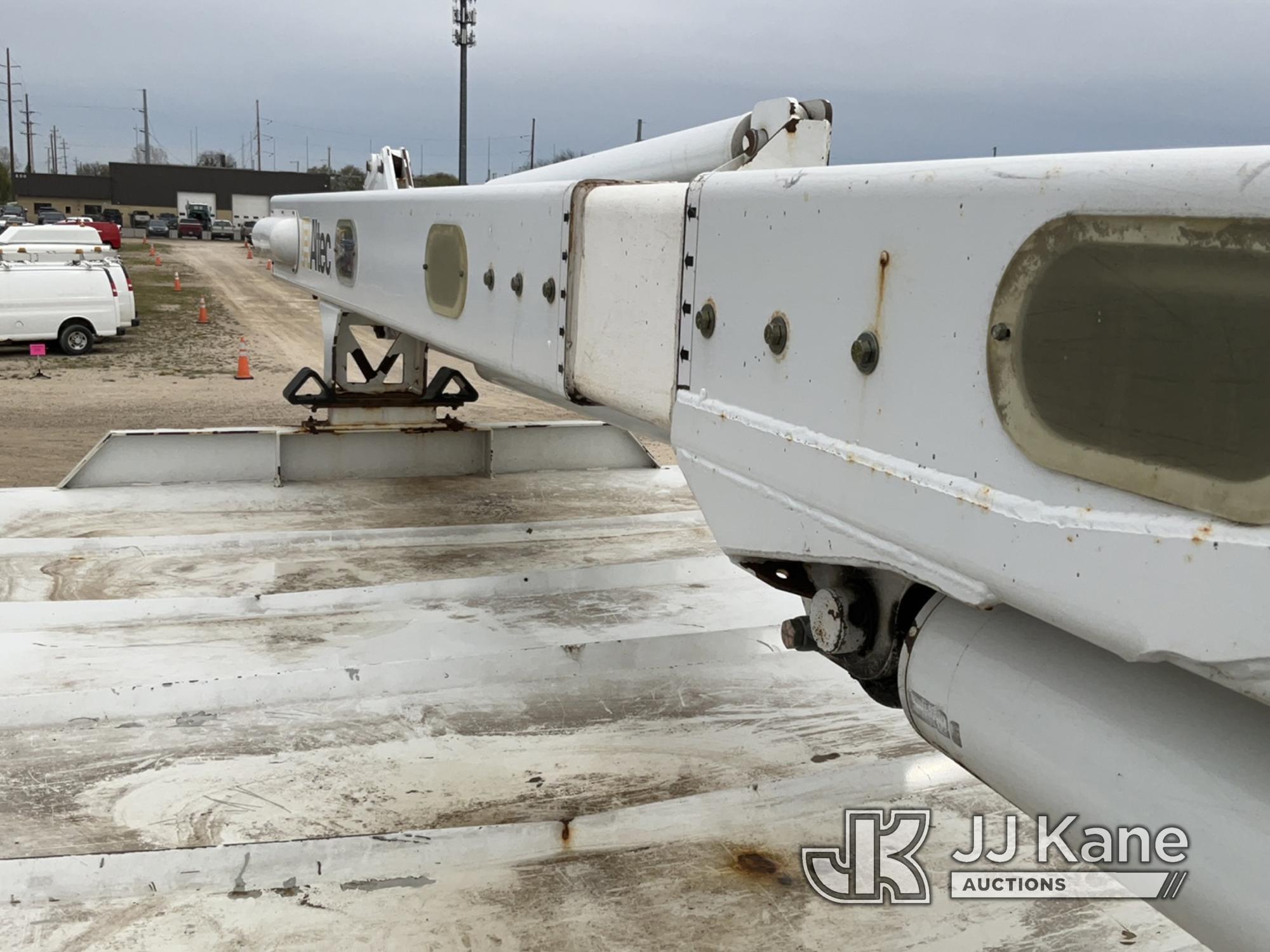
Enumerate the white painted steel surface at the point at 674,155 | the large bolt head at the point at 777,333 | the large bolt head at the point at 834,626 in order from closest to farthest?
the large bolt head at the point at 777,333 → the large bolt head at the point at 834,626 → the white painted steel surface at the point at 674,155

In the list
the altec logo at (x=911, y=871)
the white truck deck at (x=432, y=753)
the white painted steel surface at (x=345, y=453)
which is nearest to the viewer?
the white truck deck at (x=432, y=753)

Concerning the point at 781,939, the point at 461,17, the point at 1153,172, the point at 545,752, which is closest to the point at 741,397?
the point at 1153,172

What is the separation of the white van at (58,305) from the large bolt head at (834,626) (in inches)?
641

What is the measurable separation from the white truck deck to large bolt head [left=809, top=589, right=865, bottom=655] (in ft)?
3.05

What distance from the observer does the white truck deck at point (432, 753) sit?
115 inches

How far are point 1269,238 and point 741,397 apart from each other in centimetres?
123

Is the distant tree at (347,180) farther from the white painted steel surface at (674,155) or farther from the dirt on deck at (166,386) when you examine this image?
the white painted steel surface at (674,155)

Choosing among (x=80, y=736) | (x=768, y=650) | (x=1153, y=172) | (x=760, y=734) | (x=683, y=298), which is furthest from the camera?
(x=768, y=650)

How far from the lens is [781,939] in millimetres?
2859

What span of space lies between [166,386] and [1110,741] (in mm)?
14116

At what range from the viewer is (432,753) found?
12.3 feet

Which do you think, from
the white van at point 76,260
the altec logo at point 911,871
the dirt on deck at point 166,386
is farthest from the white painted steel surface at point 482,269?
the white van at point 76,260

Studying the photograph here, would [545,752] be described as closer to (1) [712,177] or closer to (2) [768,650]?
(2) [768,650]

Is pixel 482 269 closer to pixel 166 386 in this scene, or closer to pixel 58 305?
pixel 166 386
